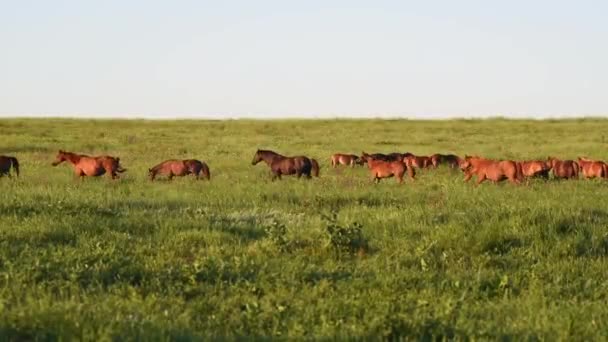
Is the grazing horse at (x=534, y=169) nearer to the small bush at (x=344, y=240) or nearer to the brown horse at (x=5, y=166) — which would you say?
Result: the small bush at (x=344, y=240)

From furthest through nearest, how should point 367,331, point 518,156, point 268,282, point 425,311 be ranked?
point 518,156, point 268,282, point 425,311, point 367,331

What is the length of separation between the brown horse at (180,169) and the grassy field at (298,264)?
385cm

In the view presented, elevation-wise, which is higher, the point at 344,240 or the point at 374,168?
the point at 344,240

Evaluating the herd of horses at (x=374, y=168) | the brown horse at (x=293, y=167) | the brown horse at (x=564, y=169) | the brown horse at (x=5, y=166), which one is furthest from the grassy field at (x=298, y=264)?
the brown horse at (x=293, y=167)

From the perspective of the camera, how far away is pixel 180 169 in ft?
71.4

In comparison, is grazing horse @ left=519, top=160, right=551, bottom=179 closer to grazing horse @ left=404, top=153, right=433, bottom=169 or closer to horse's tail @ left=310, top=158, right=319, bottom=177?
grazing horse @ left=404, top=153, right=433, bottom=169

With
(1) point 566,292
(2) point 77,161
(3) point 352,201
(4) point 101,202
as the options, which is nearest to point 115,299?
(1) point 566,292

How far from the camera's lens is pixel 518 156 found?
32781mm

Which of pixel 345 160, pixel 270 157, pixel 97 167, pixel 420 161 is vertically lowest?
pixel 345 160

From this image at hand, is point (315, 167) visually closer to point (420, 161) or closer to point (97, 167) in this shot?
point (420, 161)

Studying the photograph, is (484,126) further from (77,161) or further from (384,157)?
(77,161)

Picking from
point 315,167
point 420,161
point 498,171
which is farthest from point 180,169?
point 498,171

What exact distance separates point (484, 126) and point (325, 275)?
166 ft

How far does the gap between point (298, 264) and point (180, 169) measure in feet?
45.5
